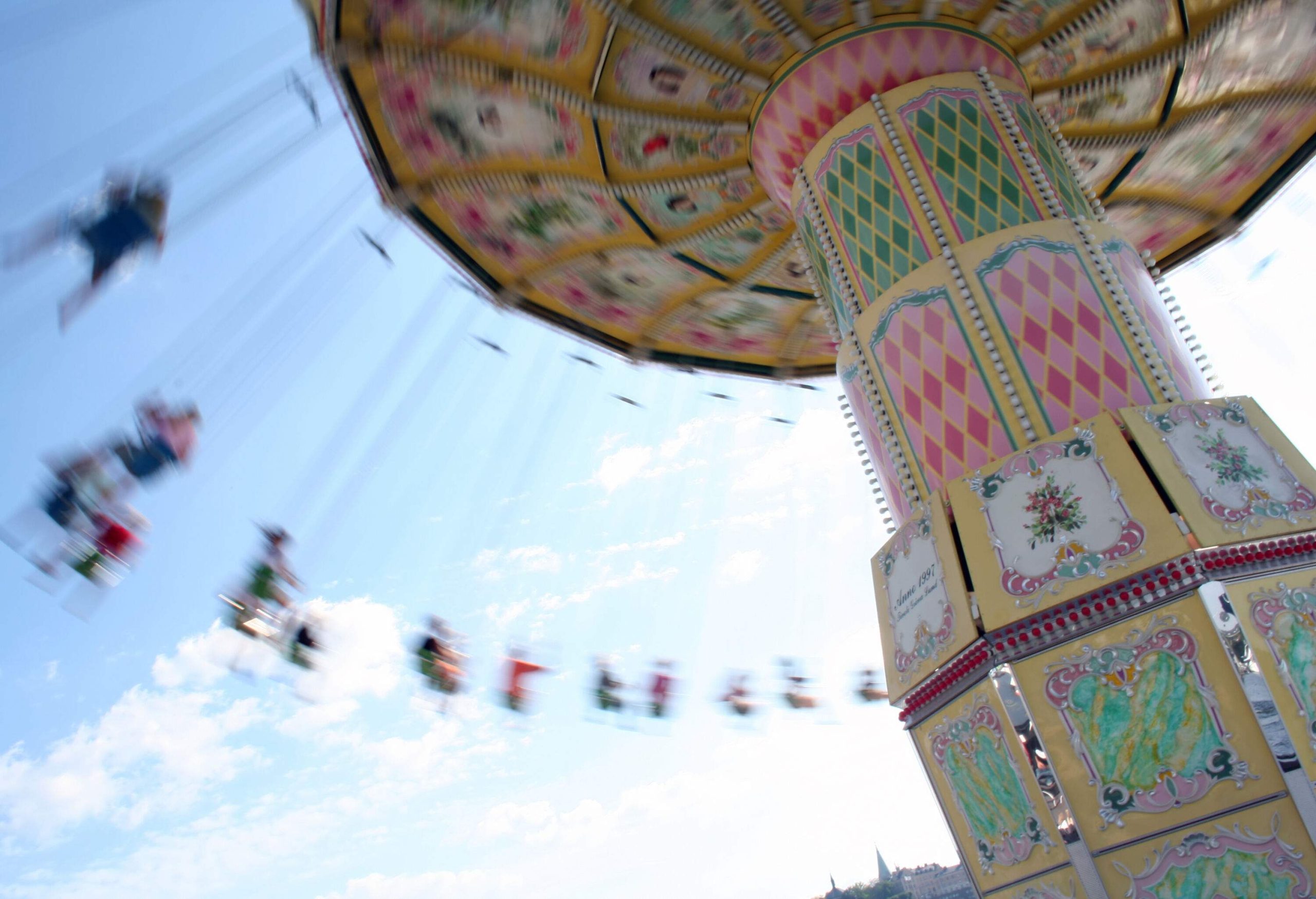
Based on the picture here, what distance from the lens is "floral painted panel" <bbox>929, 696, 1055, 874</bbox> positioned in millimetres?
6152

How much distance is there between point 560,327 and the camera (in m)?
12.9

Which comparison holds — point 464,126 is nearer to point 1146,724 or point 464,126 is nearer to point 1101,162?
point 1101,162

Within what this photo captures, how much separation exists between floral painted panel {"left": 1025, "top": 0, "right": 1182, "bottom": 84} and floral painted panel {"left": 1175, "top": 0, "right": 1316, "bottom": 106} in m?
0.56

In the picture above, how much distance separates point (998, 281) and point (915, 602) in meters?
2.38

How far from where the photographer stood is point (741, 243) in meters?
11.6

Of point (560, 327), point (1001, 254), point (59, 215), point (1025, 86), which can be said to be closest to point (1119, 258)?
point (1001, 254)

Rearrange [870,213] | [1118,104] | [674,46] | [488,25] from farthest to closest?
1. [1118,104]
2. [674,46]
3. [488,25]
4. [870,213]

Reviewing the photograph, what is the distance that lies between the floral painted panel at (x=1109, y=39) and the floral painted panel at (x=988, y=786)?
6255mm

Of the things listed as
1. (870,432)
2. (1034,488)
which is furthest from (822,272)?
(1034,488)

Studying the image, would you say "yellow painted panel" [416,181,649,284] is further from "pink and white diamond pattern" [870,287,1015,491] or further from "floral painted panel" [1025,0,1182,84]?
"floral painted panel" [1025,0,1182,84]

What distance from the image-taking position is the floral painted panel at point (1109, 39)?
360 inches

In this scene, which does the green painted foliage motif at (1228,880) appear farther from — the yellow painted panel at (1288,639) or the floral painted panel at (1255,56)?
the floral painted panel at (1255,56)

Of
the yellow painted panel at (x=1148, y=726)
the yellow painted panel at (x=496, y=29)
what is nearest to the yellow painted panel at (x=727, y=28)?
the yellow painted panel at (x=496, y=29)

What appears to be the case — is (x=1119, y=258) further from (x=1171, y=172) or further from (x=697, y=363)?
(x=697, y=363)
